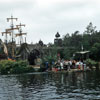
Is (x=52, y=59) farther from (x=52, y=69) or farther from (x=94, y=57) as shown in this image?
(x=94, y=57)

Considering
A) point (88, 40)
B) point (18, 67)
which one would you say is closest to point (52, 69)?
point (18, 67)

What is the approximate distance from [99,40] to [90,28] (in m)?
10.6

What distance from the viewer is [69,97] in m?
14.1

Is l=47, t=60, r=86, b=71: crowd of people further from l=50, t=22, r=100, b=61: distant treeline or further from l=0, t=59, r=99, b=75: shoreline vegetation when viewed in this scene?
l=50, t=22, r=100, b=61: distant treeline

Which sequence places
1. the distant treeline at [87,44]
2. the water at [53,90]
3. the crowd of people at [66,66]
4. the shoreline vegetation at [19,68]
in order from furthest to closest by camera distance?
the distant treeline at [87,44], the shoreline vegetation at [19,68], the crowd of people at [66,66], the water at [53,90]

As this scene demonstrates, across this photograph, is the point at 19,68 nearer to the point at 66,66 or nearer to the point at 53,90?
the point at 66,66

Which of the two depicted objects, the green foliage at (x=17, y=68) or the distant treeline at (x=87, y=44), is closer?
the green foliage at (x=17, y=68)

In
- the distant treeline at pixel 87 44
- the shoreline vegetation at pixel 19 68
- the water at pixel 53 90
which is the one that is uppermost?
the distant treeline at pixel 87 44

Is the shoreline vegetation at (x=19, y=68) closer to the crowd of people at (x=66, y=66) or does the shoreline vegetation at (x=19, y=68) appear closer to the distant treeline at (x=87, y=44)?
the crowd of people at (x=66, y=66)

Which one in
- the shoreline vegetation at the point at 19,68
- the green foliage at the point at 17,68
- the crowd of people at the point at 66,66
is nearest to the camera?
the crowd of people at the point at 66,66

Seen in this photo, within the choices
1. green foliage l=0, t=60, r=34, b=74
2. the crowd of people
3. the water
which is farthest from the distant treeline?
the water

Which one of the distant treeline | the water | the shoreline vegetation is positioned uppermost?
the distant treeline

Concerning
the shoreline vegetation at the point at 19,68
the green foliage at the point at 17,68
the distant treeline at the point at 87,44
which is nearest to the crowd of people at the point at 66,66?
the shoreline vegetation at the point at 19,68

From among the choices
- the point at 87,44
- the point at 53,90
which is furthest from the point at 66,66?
the point at 87,44
